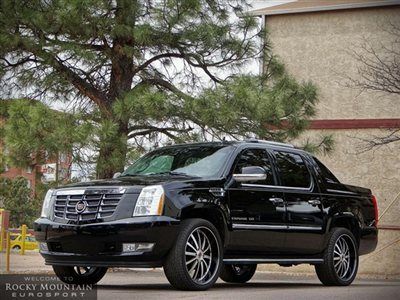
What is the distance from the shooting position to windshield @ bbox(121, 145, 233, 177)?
382 inches

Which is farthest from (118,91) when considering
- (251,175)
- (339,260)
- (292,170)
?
(251,175)

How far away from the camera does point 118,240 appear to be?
8578 mm

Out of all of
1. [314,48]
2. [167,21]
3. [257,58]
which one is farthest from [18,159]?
[314,48]

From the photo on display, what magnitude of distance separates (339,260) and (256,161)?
202cm

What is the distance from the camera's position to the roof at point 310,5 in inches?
884

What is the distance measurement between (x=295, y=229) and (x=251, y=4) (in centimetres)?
827

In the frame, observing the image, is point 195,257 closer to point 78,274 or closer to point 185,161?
point 185,161

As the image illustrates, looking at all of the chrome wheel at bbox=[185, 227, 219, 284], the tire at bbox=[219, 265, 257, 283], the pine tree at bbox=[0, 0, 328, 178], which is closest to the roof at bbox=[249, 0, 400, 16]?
the pine tree at bbox=[0, 0, 328, 178]

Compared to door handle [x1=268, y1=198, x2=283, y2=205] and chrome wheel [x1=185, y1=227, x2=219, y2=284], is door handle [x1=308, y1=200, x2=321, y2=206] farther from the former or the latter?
chrome wheel [x1=185, y1=227, x2=219, y2=284]

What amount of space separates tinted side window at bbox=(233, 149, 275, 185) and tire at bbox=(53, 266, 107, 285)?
2.22 metres

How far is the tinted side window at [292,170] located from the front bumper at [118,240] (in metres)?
2.46

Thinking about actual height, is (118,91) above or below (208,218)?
above

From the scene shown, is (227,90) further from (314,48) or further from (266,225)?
(314,48)

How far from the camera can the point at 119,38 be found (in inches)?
610
